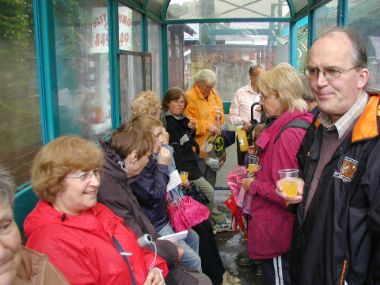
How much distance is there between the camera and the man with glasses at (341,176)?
141 cm

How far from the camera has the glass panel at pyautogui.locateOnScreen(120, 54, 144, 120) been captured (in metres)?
Answer: 4.13

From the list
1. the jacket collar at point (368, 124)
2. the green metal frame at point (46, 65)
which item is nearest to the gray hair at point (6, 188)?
the jacket collar at point (368, 124)

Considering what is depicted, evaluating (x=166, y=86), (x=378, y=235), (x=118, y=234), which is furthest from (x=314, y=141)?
(x=166, y=86)

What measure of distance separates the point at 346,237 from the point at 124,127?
1.53 metres

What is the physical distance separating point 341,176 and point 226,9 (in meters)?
5.18

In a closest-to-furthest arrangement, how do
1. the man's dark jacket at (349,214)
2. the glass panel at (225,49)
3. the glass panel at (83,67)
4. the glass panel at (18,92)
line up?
the man's dark jacket at (349,214)
the glass panel at (18,92)
the glass panel at (83,67)
the glass panel at (225,49)

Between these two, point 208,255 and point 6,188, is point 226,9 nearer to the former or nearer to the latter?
point 208,255

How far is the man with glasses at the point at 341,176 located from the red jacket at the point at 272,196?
57 cm

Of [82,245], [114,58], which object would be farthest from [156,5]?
[82,245]

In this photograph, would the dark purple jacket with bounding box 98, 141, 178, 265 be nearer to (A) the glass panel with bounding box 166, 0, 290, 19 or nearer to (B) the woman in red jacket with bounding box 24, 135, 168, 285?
(B) the woman in red jacket with bounding box 24, 135, 168, 285

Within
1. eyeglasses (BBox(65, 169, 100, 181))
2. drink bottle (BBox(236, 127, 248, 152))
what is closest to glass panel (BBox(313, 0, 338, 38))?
drink bottle (BBox(236, 127, 248, 152))

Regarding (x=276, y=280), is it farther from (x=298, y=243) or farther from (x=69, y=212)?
(x=69, y=212)

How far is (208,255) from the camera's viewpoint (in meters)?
3.19

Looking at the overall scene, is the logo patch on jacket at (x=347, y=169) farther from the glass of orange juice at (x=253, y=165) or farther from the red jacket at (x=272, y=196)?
the glass of orange juice at (x=253, y=165)
